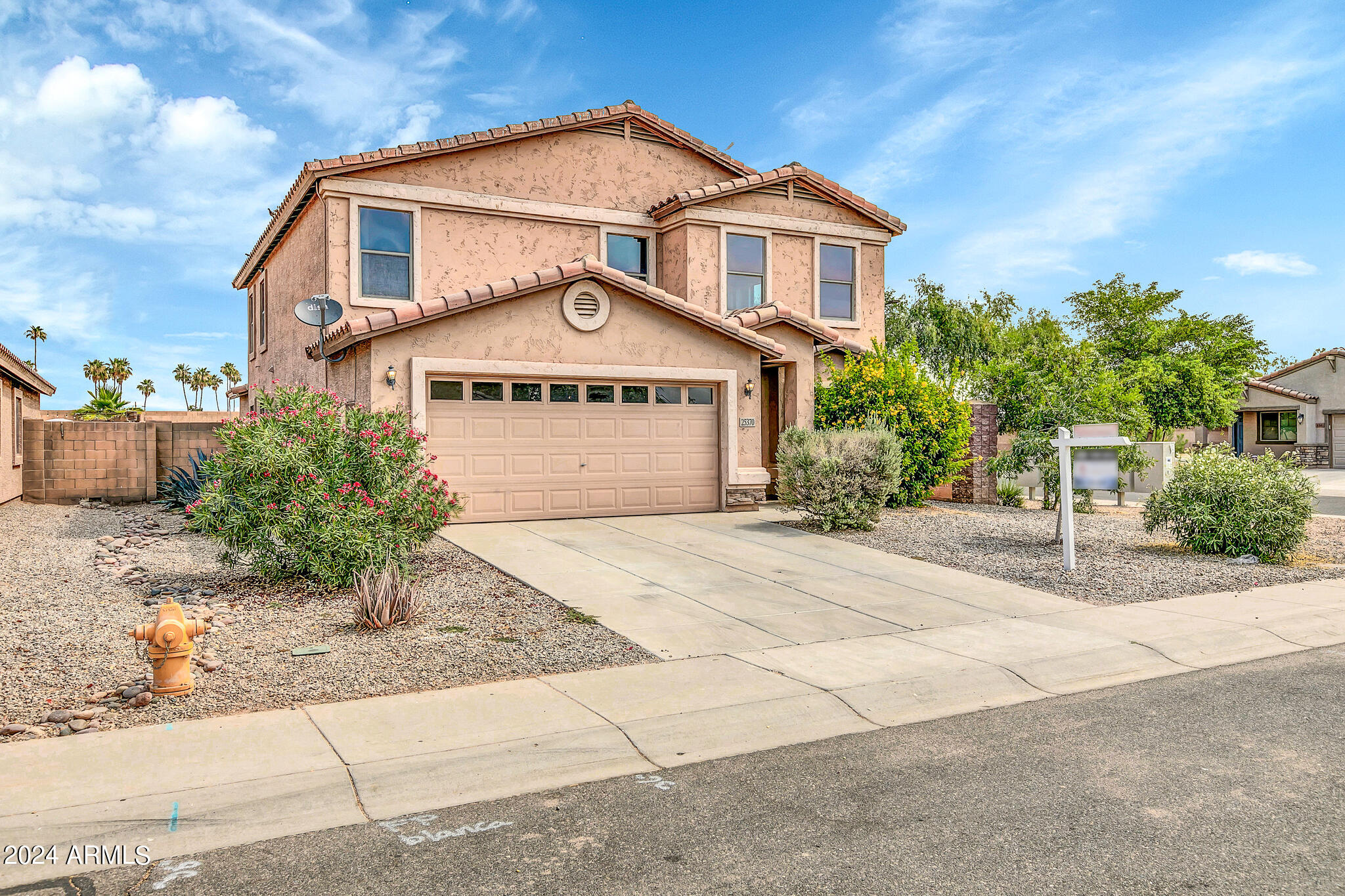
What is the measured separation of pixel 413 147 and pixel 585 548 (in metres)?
9.11

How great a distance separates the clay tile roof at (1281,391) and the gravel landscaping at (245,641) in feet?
148

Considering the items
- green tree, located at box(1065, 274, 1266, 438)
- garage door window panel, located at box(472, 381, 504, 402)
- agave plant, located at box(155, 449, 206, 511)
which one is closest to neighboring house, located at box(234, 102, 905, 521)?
garage door window panel, located at box(472, 381, 504, 402)

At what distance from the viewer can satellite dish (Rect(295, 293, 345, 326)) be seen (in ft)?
45.2

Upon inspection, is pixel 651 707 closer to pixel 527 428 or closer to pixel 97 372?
pixel 527 428

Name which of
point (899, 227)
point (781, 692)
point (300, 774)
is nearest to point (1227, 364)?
point (899, 227)

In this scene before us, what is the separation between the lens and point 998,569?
36.2ft

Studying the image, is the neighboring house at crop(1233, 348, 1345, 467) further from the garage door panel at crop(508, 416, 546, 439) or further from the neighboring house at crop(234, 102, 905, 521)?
the garage door panel at crop(508, 416, 546, 439)

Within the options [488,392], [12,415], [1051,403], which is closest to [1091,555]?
[1051,403]

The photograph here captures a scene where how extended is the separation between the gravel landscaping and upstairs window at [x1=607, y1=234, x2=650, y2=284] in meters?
9.72

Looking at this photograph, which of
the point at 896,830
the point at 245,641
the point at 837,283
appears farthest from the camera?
the point at 837,283

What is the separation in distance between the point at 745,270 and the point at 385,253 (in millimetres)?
7329

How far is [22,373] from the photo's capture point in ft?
58.3

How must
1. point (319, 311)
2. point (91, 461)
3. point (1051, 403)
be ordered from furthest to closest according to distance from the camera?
point (91, 461) → point (1051, 403) → point (319, 311)

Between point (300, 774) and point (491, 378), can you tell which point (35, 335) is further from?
point (300, 774)
